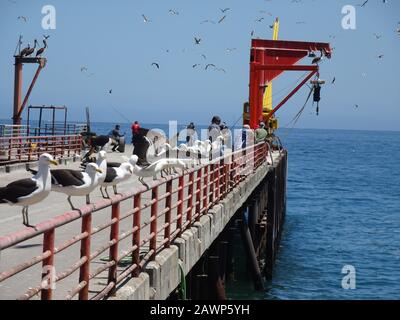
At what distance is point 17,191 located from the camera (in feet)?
29.3

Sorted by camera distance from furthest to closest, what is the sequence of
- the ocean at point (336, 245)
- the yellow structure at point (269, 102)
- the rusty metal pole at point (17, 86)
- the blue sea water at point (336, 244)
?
the yellow structure at point (269, 102)
the rusty metal pole at point (17, 86)
the blue sea water at point (336, 244)
the ocean at point (336, 245)

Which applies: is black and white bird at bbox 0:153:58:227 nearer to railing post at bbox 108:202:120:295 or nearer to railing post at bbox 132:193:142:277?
railing post at bbox 132:193:142:277

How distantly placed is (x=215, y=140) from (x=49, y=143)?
12.0 metres

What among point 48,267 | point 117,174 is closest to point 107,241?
point 117,174

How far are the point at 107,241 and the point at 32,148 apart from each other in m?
18.6

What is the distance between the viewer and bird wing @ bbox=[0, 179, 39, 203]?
8.91 m

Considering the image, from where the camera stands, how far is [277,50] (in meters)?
36.9

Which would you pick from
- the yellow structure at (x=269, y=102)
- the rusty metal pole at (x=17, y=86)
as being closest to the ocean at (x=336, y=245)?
the yellow structure at (x=269, y=102)

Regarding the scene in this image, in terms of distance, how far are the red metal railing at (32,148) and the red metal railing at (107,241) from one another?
11.2 m

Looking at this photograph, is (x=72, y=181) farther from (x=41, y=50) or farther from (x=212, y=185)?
(x=41, y=50)

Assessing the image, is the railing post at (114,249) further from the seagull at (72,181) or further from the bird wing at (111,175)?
the bird wing at (111,175)

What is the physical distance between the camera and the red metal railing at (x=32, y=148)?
27.6 m
